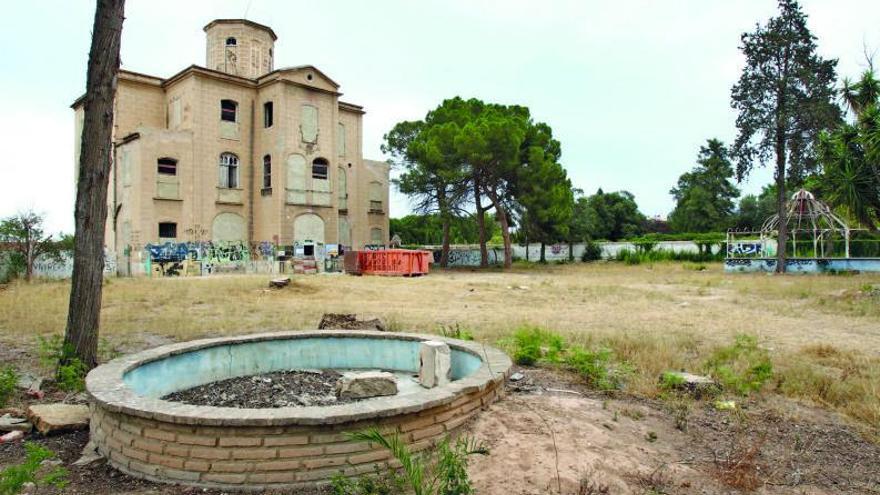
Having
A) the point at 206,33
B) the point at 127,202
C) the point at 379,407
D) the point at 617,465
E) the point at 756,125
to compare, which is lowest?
the point at 617,465

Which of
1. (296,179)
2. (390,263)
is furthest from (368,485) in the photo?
(296,179)

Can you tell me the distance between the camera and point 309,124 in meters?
29.9

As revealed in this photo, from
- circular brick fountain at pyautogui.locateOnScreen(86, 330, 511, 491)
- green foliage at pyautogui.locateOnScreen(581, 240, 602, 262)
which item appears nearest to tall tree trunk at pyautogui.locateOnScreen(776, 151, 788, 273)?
green foliage at pyautogui.locateOnScreen(581, 240, 602, 262)

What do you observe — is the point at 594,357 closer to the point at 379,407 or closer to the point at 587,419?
the point at 587,419

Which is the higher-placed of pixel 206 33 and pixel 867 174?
pixel 206 33

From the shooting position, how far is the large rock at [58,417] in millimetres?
4969

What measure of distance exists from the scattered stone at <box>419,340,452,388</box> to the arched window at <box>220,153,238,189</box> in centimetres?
2579

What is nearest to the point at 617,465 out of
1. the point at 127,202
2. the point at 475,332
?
the point at 475,332

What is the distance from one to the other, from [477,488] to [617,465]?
113 cm

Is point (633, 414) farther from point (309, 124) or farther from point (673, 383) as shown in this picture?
point (309, 124)

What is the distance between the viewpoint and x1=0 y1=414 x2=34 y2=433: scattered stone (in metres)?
5.08

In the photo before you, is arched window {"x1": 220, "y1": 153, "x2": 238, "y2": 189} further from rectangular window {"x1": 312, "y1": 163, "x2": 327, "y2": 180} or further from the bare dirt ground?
the bare dirt ground

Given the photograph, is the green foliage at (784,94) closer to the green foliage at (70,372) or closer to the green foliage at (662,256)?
the green foliage at (662,256)

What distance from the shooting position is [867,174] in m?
21.2
